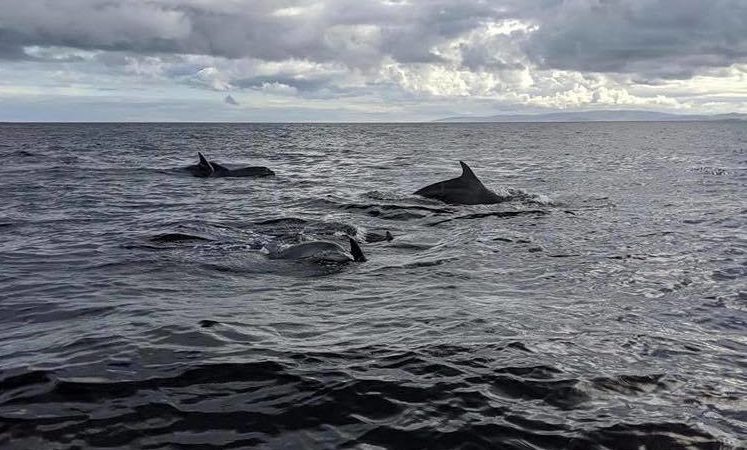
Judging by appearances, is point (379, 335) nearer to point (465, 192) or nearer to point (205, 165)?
point (465, 192)

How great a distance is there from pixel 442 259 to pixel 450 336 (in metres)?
5.07

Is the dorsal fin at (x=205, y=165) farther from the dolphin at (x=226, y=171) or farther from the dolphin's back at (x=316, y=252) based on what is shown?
the dolphin's back at (x=316, y=252)

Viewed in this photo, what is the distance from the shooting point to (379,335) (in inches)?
337

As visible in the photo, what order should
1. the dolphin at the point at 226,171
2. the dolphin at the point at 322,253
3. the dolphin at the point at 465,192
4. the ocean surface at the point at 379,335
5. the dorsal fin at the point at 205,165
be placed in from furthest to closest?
1. the dorsal fin at the point at 205,165
2. the dolphin at the point at 226,171
3. the dolphin at the point at 465,192
4. the dolphin at the point at 322,253
5. the ocean surface at the point at 379,335

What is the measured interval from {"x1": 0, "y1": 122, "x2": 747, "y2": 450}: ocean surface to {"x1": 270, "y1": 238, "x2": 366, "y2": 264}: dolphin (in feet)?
1.01

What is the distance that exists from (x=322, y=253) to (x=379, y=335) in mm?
4788

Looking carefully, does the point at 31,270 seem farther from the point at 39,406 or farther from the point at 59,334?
the point at 39,406

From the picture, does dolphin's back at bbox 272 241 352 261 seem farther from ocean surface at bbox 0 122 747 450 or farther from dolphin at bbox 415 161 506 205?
dolphin at bbox 415 161 506 205

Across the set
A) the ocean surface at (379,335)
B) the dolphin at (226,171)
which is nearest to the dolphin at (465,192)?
the ocean surface at (379,335)

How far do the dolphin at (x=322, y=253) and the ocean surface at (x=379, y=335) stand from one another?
1.01ft

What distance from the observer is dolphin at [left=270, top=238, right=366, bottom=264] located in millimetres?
12945

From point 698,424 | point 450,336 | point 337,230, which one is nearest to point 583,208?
point 337,230

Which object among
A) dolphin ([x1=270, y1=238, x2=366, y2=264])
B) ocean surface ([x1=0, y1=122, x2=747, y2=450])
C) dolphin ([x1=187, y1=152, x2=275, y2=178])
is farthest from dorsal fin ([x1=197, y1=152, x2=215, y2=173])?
dolphin ([x1=270, y1=238, x2=366, y2=264])

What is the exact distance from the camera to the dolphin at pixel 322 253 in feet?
42.5
